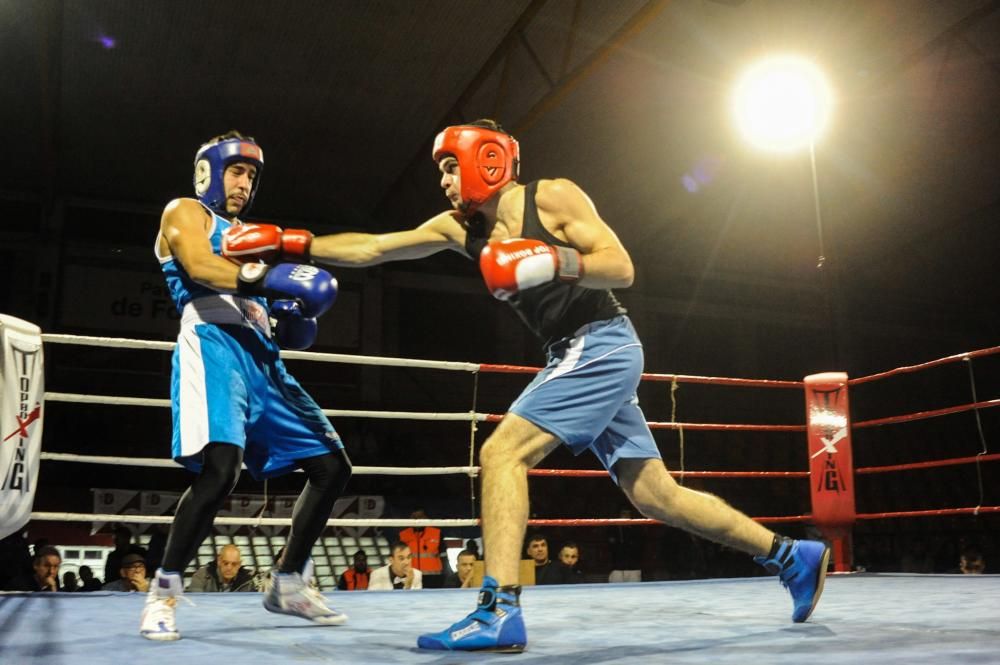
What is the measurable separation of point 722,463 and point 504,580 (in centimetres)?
953

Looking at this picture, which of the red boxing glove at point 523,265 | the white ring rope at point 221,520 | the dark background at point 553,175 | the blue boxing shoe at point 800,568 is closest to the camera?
the red boxing glove at point 523,265

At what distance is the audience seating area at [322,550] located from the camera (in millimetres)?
7695

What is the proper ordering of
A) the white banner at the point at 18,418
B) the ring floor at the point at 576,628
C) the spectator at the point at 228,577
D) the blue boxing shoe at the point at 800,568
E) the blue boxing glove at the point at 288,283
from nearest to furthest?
the ring floor at the point at 576,628, the blue boxing glove at the point at 288,283, the blue boxing shoe at the point at 800,568, the white banner at the point at 18,418, the spectator at the point at 228,577

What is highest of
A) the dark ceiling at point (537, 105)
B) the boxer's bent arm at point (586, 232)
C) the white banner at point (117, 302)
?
the dark ceiling at point (537, 105)

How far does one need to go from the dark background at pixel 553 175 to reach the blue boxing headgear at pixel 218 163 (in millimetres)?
3693

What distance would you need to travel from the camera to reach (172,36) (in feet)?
20.3

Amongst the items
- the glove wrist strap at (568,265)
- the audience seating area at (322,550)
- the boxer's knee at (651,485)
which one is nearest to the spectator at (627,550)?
the audience seating area at (322,550)

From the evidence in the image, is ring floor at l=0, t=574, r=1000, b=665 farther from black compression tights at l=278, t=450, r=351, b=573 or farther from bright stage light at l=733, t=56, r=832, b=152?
bright stage light at l=733, t=56, r=832, b=152

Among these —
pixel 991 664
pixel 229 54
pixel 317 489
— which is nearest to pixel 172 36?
pixel 229 54

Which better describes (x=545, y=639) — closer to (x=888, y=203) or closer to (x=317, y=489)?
(x=317, y=489)

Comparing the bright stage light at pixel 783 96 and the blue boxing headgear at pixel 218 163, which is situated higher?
the bright stage light at pixel 783 96

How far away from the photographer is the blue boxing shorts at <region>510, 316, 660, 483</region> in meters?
1.74

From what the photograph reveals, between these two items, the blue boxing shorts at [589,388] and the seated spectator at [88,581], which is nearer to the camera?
the blue boxing shorts at [589,388]

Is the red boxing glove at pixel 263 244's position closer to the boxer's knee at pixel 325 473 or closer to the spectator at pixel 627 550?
the boxer's knee at pixel 325 473
